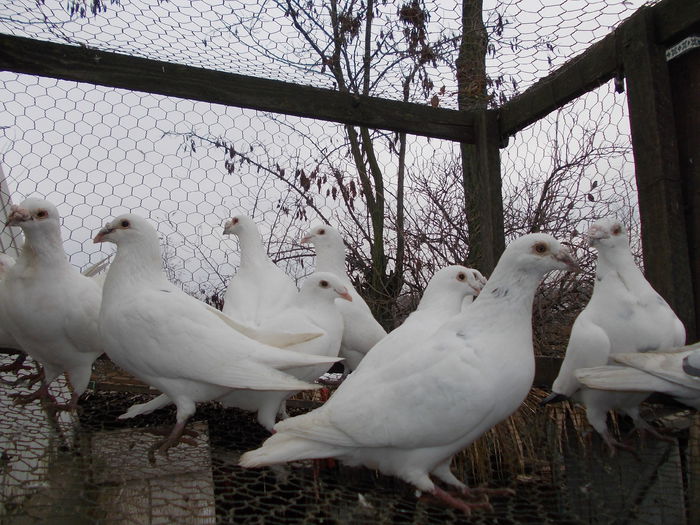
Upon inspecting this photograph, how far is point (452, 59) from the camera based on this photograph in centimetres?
342

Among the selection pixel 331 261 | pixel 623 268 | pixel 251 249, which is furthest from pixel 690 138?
pixel 251 249

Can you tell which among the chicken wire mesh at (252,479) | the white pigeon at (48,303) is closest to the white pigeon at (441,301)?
the chicken wire mesh at (252,479)

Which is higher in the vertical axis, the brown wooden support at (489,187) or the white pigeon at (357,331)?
the brown wooden support at (489,187)

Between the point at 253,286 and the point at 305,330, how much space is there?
656 millimetres

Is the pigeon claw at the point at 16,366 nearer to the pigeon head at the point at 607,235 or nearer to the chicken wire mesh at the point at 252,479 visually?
the chicken wire mesh at the point at 252,479

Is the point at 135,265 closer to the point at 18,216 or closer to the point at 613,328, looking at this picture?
the point at 18,216

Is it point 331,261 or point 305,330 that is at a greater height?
point 331,261

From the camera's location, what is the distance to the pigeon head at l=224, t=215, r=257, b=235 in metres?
3.40

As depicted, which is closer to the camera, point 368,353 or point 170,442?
point 170,442

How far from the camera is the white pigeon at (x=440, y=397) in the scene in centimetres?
170

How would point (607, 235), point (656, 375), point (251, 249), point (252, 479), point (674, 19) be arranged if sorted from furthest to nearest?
point (251, 249) → point (607, 235) → point (674, 19) → point (656, 375) → point (252, 479)

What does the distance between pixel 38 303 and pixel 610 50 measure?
8.54ft

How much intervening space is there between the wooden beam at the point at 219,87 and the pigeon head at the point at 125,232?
0.61m

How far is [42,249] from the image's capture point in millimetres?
2580
